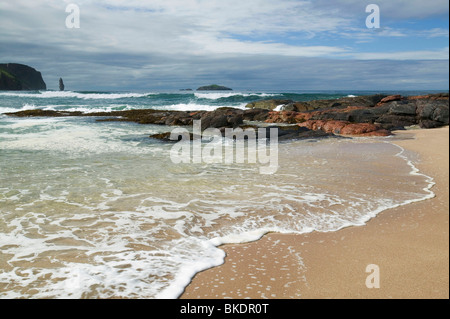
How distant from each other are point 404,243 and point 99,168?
657 centimetres

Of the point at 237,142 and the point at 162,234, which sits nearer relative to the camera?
the point at 162,234

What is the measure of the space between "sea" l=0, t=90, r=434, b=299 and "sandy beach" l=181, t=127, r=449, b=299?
0.72 ft

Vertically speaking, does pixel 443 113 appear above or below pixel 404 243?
above

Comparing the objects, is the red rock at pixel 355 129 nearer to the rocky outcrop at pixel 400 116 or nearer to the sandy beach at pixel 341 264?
the rocky outcrop at pixel 400 116

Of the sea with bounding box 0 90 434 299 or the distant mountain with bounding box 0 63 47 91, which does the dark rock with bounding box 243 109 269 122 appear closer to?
the sea with bounding box 0 90 434 299

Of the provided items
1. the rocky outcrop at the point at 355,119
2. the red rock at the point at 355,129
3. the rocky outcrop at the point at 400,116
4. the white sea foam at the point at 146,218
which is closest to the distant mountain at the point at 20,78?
the rocky outcrop at the point at 355,119

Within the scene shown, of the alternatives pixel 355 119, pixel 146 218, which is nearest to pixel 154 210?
pixel 146 218

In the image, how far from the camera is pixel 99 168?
815cm

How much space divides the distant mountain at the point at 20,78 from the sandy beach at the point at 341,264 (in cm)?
12020

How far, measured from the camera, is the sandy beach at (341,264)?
9.21ft

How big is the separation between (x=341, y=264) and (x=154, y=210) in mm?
2754
